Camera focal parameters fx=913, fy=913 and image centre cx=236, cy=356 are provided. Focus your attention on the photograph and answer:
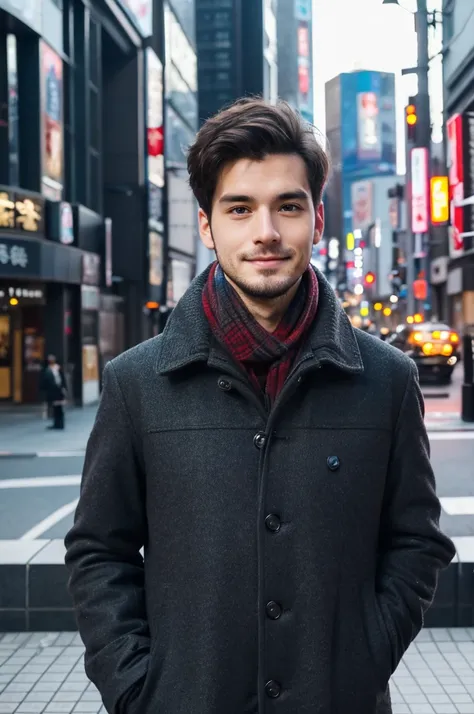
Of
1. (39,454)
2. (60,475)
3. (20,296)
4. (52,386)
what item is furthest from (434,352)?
(60,475)

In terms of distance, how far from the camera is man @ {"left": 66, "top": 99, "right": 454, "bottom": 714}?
214 cm

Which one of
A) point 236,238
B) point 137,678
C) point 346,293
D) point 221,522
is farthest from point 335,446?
point 346,293

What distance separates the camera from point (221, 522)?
2178mm

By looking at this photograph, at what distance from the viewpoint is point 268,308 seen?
2.29 metres

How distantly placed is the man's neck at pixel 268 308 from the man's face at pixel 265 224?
26mm

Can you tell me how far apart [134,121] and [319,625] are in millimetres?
32492

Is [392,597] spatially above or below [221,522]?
below

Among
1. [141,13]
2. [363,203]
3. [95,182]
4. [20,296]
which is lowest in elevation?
[20,296]

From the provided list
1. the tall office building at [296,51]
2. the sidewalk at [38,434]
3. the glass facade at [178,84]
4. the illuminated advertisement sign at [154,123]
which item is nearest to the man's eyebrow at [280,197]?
the sidewalk at [38,434]

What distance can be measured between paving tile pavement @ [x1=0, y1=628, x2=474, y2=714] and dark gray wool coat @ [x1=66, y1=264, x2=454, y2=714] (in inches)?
105

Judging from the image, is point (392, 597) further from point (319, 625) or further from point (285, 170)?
point (285, 170)

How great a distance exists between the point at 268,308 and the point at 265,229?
0.67ft

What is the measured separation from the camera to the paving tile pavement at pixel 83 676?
4715 mm

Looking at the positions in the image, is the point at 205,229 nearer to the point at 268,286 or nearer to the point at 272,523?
the point at 268,286
